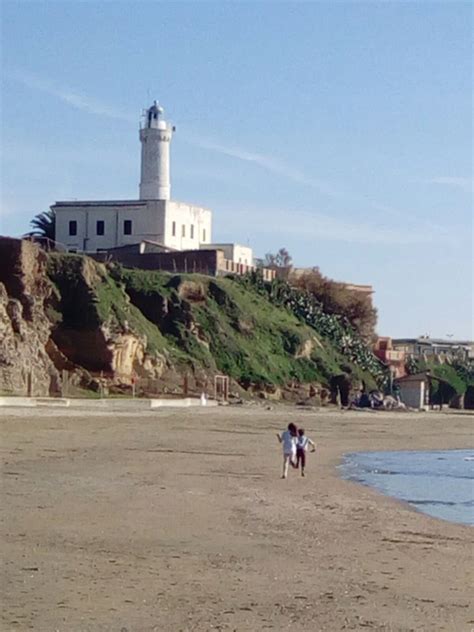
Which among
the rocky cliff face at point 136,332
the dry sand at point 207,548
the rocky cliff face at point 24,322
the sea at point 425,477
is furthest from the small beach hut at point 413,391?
the dry sand at point 207,548

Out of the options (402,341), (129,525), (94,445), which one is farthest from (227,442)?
(402,341)

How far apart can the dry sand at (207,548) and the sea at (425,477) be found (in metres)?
0.74

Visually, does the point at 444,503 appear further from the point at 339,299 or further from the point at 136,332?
the point at 339,299

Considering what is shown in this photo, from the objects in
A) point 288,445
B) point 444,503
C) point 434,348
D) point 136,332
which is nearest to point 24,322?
point 136,332

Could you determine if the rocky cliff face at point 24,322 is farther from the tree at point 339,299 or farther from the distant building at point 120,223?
the tree at point 339,299

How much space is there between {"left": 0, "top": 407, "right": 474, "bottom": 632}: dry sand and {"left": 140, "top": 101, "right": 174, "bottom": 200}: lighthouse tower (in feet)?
170

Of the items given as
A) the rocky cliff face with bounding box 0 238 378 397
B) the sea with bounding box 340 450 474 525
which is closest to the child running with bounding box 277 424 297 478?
the sea with bounding box 340 450 474 525

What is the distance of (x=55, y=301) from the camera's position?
167ft

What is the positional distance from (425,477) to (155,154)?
54.6 meters

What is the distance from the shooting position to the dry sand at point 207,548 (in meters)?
9.82

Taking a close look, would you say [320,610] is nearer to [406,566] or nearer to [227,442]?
[406,566]

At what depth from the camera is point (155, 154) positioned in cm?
8012

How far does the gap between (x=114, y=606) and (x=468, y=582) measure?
445 centimetres

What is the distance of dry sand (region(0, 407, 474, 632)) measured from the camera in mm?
9820
